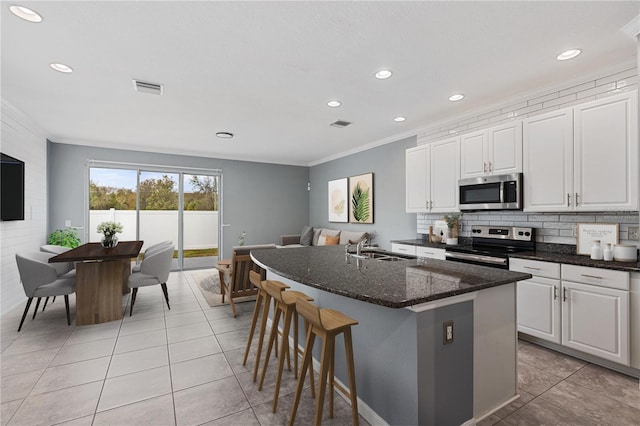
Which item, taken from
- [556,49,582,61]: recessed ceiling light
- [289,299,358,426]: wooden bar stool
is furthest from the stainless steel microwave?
[289,299,358,426]: wooden bar stool

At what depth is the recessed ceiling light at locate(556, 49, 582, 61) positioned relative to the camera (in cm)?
252

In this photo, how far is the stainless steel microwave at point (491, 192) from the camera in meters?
3.22

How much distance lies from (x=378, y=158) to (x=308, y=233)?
2.62m

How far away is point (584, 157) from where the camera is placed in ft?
8.93


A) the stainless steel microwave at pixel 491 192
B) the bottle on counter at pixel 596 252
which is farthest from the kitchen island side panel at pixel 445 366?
the stainless steel microwave at pixel 491 192

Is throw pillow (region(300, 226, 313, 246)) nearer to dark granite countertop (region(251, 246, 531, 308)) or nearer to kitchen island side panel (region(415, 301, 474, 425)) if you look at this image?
dark granite countertop (region(251, 246, 531, 308))

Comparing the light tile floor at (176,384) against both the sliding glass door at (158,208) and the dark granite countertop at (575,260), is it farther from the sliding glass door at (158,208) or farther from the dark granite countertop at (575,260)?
the sliding glass door at (158,208)

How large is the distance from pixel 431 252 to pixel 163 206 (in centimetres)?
549

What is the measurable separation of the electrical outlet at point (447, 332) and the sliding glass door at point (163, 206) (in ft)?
20.2

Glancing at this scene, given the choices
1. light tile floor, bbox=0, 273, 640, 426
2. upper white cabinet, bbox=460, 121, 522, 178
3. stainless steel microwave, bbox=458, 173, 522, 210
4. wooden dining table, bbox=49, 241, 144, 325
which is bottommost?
light tile floor, bbox=0, 273, 640, 426

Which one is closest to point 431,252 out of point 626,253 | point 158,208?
point 626,253

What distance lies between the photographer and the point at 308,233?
731 cm

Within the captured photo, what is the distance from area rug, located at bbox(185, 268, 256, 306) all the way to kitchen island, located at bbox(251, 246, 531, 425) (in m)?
2.61

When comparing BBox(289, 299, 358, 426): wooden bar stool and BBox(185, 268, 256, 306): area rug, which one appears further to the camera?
BBox(185, 268, 256, 306): area rug
